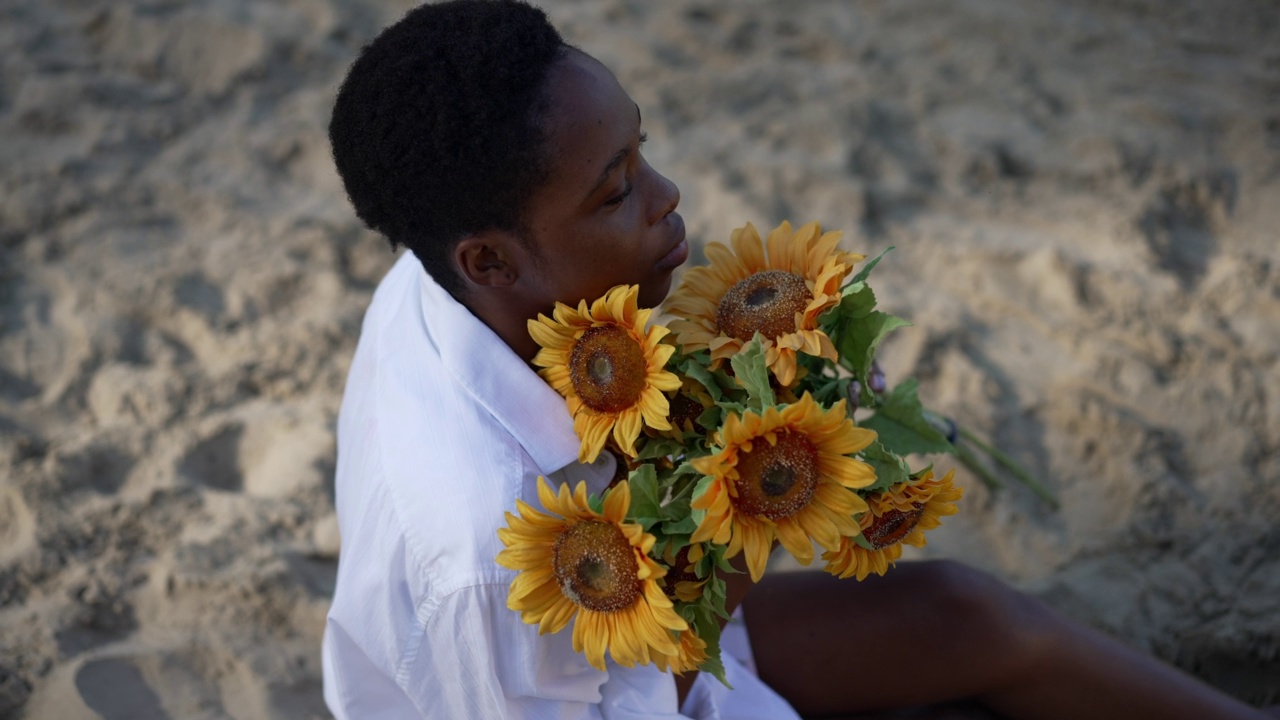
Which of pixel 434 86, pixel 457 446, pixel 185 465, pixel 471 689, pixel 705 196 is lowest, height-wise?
pixel 185 465

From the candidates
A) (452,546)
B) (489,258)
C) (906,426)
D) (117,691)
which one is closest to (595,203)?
(489,258)

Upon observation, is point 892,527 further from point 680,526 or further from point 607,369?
point 607,369

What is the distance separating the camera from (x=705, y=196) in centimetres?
364

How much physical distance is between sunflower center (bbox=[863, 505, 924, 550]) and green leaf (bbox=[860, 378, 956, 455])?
0.39 metres

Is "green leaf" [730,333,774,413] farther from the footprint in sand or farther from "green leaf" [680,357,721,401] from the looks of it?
the footprint in sand

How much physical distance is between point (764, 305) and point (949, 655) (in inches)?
32.9

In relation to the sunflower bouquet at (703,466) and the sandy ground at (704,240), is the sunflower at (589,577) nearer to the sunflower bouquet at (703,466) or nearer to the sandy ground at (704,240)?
the sunflower bouquet at (703,466)

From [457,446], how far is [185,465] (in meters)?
1.50

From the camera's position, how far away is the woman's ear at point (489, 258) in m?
1.60

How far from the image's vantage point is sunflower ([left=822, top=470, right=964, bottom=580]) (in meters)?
1.53

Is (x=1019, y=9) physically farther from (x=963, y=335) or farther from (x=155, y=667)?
(x=155, y=667)

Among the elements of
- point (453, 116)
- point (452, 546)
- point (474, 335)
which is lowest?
point (452, 546)

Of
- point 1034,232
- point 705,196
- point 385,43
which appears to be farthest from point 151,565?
point 1034,232

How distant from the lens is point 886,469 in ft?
4.98
